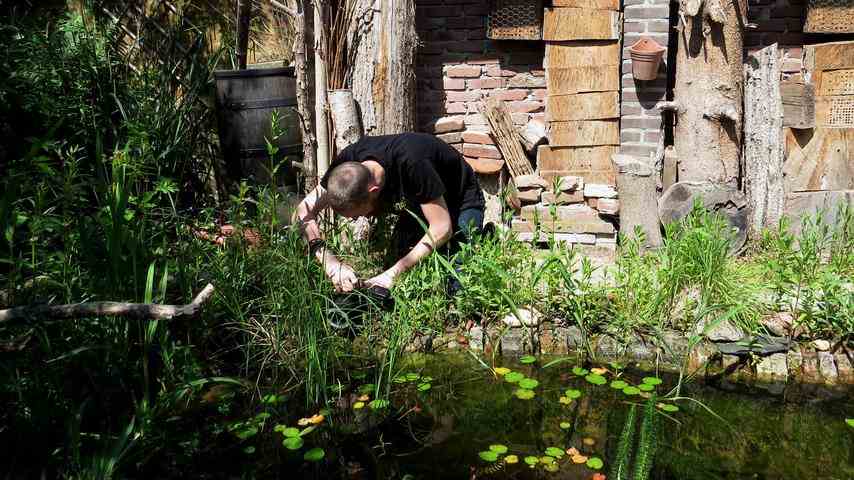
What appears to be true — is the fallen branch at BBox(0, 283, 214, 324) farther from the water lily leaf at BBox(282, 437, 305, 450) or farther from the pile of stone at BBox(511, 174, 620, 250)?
the pile of stone at BBox(511, 174, 620, 250)

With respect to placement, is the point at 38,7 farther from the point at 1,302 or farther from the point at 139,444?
the point at 139,444

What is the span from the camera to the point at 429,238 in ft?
14.9

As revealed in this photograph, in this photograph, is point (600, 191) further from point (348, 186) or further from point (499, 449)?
point (499, 449)

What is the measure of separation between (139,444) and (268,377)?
38.1 inches

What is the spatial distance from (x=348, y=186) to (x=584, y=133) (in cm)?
277

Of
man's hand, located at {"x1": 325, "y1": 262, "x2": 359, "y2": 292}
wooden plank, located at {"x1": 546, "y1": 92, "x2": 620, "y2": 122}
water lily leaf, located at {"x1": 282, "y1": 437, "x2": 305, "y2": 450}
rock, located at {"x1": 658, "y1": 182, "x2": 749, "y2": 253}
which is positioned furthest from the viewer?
wooden plank, located at {"x1": 546, "y1": 92, "x2": 620, "y2": 122}

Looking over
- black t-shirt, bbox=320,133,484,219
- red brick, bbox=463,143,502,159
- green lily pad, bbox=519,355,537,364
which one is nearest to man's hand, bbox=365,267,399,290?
black t-shirt, bbox=320,133,484,219

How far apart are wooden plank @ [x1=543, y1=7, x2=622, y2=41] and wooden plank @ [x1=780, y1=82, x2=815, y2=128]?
4.22ft

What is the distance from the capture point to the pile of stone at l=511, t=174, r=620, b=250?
237 inches

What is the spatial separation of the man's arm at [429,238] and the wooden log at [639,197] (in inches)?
69.4

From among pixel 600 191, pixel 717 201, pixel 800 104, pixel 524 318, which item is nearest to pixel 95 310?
pixel 524 318

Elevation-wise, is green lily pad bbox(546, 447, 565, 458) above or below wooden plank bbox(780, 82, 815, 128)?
→ below

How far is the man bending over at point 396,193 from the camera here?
4.31 meters

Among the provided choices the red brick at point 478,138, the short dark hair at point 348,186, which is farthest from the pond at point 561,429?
the red brick at point 478,138
